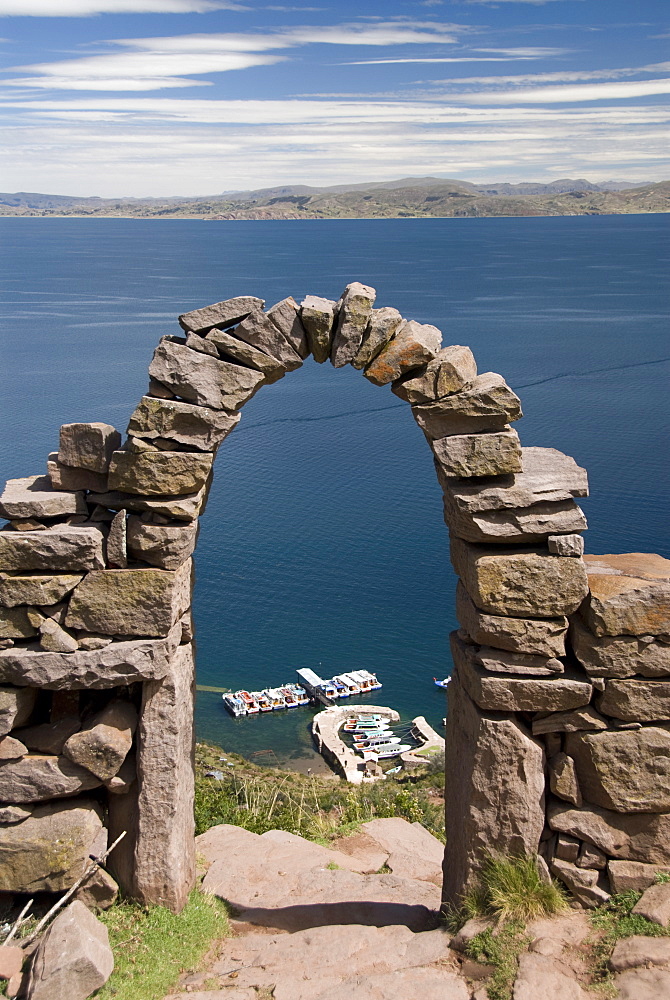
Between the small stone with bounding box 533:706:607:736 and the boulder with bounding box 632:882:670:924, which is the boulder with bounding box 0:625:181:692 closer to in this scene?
the small stone with bounding box 533:706:607:736

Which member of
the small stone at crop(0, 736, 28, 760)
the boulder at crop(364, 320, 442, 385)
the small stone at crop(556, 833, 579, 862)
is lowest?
the small stone at crop(556, 833, 579, 862)

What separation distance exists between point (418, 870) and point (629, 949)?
14.6ft

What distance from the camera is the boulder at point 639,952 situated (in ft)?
23.4

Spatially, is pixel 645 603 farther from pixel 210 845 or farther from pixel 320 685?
pixel 320 685

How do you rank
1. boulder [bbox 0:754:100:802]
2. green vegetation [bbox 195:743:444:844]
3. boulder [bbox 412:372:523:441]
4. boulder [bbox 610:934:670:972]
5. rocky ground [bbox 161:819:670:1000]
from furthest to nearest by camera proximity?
green vegetation [bbox 195:743:444:844], boulder [bbox 0:754:100:802], boulder [bbox 412:372:523:441], rocky ground [bbox 161:819:670:1000], boulder [bbox 610:934:670:972]

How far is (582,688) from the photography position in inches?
317

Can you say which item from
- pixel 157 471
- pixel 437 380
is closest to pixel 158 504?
pixel 157 471

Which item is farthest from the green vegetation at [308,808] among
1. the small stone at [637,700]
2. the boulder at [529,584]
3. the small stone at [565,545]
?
the small stone at [565,545]

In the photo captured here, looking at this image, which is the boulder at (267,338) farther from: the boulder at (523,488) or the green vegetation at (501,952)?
the green vegetation at (501,952)

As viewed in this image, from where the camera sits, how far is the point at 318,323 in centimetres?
835

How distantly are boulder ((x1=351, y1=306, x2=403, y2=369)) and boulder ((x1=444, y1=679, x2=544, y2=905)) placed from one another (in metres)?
3.36

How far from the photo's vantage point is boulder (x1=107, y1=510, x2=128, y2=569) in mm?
8336

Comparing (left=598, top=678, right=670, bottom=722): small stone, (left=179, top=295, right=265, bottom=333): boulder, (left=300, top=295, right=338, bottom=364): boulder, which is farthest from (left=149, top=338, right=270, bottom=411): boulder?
(left=598, top=678, right=670, bottom=722): small stone

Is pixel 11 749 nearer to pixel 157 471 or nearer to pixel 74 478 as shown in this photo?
pixel 74 478
